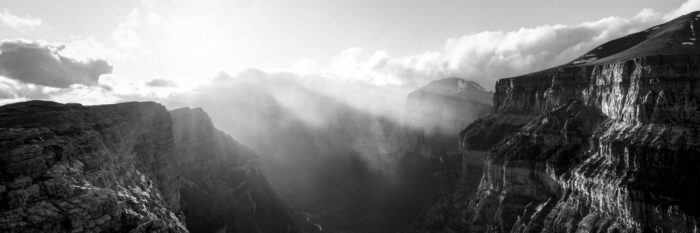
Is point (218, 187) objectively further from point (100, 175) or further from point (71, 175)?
point (71, 175)

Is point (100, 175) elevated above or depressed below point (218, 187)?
above

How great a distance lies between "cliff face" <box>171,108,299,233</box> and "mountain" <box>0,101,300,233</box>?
0.46 meters

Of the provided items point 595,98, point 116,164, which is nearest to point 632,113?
point 595,98

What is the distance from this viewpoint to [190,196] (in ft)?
445

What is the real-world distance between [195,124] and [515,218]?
4326 inches

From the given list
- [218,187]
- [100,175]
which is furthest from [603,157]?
[218,187]

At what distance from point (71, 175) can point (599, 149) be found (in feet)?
321

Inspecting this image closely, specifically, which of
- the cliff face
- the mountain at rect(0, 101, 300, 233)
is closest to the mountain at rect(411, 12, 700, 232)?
→ the cliff face

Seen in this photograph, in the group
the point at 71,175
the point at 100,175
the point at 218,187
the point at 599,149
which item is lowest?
the point at 218,187

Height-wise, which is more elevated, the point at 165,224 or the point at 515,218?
the point at 165,224

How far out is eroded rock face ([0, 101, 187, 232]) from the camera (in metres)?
52.3

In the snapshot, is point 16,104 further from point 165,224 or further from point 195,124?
point 195,124

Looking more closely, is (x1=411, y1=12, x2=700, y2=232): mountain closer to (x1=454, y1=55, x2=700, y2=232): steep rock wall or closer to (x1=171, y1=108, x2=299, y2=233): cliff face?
(x1=454, y1=55, x2=700, y2=232): steep rock wall

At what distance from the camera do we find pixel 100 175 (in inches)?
2601
